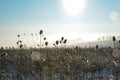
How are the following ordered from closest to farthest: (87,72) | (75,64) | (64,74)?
(64,74) → (87,72) → (75,64)

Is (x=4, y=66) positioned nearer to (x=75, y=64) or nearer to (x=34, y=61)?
(x=34, y=61)

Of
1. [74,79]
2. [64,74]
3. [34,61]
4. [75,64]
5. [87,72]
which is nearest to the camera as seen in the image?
[74,79]

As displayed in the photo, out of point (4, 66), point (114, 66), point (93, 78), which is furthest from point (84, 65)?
point (4, 66)

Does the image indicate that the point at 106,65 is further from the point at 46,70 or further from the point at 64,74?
the point at 46,70

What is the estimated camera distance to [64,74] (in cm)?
1077

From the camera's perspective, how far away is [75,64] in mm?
12797

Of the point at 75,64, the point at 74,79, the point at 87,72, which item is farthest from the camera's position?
the point at 75,64

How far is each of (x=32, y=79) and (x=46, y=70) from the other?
0.69 meters

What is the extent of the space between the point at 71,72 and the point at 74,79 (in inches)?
25.6

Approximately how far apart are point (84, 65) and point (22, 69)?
2.56 meters

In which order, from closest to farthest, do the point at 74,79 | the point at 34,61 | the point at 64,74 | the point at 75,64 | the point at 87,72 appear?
1. the point at 74,79
2. the point at 64,74
3. the point at 87,72
4. the point at 75,64
5. the point at 34,61

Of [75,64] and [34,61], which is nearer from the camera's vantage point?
[75,64]

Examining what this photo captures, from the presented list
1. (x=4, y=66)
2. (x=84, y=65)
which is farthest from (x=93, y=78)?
(x=4, y=66)

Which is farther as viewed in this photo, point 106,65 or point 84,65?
point 106,65
